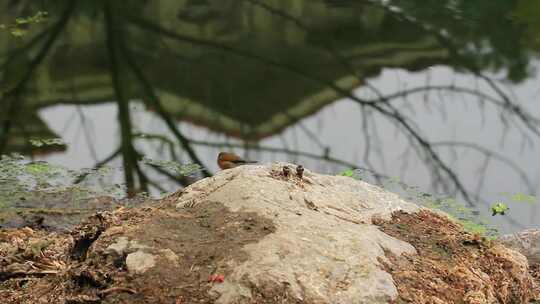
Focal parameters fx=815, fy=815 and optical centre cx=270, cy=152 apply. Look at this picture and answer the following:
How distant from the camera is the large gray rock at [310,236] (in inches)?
114

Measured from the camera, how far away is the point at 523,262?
3.77 meters

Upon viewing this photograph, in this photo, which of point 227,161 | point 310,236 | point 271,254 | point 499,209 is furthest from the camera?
point 499,209

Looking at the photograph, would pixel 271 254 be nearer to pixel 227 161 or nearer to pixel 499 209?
pixel 227 161

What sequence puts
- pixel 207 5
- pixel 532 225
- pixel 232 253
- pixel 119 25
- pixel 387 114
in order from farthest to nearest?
1. pixel 207 5
2. pixel 119 25
3. pixel 387 114
4. pixel 532 225
5. pixel 232 253

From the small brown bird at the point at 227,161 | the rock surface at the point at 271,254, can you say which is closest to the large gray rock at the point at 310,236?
the rock surface at the point at 271,254

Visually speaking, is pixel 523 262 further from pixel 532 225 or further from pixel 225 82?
pixel 225 82

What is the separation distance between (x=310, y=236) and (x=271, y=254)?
209 millimetres

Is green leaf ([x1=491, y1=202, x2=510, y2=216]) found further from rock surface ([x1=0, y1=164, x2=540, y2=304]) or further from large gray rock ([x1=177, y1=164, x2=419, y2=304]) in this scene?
large gray rock ([x1=177, y1=164, x2=419, y2=304])

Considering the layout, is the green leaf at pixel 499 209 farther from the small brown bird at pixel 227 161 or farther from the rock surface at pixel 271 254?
the rock surface at pixel 271 254

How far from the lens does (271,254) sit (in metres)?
2.97

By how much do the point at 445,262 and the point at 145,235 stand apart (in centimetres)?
122

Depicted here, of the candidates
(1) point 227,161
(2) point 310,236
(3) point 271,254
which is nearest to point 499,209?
(1) point 227,161

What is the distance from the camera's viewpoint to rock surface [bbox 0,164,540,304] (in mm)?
2910

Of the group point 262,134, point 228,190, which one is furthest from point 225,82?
point 228,190
